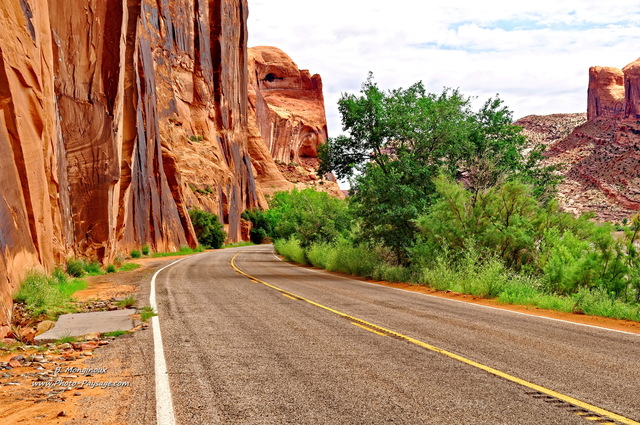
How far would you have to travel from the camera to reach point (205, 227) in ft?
206

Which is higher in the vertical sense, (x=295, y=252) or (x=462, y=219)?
(x=462, y=219)

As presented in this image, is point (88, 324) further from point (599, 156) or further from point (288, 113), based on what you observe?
point (288, 113)

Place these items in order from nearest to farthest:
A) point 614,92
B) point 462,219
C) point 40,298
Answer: point 40,298 < point 462,219 < point 614,92

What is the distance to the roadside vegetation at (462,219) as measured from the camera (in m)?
14.2

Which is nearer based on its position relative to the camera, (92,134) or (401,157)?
(401,157)

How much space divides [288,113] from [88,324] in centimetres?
13394

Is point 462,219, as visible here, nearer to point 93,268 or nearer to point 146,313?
point 146,313

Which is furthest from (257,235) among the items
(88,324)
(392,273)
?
(88,324)

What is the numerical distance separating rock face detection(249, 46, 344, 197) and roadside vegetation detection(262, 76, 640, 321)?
305 ft

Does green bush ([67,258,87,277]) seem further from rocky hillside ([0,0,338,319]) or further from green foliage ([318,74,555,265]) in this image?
green foliage ([318,74,555,265])

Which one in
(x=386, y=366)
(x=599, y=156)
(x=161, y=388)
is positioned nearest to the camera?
(x=161, y=388)

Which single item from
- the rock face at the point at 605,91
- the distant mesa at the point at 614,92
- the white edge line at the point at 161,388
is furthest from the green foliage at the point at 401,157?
the rock face at the point at 605,91

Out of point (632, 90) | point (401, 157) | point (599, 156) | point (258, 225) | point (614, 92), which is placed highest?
point (614, 92)

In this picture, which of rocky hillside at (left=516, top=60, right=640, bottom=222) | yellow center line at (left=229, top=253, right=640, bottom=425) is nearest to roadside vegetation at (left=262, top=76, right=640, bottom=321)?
yellow center line at (left=229, top=253, right=640, bottom=425)
